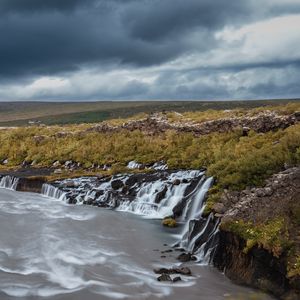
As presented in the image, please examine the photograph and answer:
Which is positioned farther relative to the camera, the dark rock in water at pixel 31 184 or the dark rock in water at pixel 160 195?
the dark rock in water at pixel 31 184

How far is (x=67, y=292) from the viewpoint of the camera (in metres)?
15.6

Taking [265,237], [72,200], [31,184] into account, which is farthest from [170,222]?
[31,184]

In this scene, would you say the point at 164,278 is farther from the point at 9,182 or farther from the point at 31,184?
the point at 9,182

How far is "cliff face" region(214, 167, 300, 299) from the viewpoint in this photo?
578 inches

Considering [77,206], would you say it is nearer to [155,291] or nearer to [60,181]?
[60,181]

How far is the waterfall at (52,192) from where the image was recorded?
34.6 meters

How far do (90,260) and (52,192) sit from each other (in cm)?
1763

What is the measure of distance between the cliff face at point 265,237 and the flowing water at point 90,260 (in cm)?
65

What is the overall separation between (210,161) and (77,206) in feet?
31.6

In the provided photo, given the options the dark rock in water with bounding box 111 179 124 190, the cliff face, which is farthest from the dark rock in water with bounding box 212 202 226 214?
the dark rock in water with bounding box 111 179 124 190

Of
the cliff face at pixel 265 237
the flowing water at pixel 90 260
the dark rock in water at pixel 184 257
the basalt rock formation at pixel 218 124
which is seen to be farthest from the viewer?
the basalt rock formation at pixel 218 124

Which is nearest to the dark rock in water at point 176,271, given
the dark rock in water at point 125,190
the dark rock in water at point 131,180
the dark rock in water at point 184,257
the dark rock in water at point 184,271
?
the dark rock in water at point 184,271

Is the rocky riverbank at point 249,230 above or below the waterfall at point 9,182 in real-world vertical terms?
above

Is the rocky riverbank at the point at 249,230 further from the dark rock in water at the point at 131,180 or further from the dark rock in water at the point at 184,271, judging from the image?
the dark rock in water at the point at 131,180
